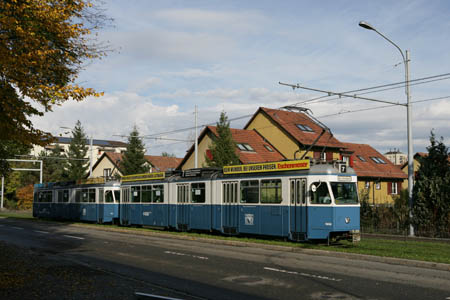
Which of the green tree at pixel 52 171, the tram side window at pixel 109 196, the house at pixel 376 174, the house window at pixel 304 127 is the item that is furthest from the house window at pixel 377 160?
the green tree at pixel 52 171

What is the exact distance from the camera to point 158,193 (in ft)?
90.6

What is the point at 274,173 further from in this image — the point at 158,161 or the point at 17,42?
the point at 158,161

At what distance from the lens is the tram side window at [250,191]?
20.6m

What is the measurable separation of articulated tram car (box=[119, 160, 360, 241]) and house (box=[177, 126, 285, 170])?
19815mm

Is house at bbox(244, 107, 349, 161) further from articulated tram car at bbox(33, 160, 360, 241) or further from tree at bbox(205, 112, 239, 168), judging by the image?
articulated tram car at bbox(33, 160, 360, 241)

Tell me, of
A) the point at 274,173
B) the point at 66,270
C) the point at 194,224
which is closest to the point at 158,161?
the point at 194,224

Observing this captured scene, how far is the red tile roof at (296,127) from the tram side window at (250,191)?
27062mm

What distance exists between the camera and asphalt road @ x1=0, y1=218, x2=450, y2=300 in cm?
936

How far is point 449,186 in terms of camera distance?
20953 mm

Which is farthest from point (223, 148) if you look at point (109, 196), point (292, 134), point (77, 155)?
point (77, 155)

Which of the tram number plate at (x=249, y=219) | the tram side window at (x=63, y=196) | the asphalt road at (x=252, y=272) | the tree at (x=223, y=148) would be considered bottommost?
the asphalt road at (x=252, y=272)

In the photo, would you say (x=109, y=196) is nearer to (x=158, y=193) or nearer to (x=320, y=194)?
(x=158, y=193)

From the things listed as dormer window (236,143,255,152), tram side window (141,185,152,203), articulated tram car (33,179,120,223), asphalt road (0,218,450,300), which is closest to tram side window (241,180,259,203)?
asphalt road (0,218,450,300)

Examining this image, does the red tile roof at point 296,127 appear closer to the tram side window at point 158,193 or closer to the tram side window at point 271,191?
the tram side window at point 158,193
